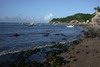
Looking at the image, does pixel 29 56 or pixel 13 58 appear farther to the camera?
pixel 29 56

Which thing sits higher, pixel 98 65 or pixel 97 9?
pixel 97 9

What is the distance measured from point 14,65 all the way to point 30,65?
52.2 inches

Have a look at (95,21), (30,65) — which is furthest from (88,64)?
(95,21)

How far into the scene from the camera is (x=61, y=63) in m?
13.5

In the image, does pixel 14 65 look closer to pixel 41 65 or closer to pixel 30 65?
pixel 30 65

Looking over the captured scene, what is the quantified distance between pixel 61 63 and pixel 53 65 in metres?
0.80

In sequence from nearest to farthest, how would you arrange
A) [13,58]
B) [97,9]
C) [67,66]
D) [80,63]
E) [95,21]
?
1. [67,66]
2. [80,63]
3. [13,58]
4. [95,21]
5. [97,9]

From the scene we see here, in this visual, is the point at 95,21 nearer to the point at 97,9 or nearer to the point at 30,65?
the point at 97,9

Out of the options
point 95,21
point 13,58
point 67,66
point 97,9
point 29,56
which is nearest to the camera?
point 67,66

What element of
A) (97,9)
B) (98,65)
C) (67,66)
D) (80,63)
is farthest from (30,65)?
(97,9)

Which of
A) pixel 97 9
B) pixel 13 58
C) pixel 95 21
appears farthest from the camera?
pixel 97 9

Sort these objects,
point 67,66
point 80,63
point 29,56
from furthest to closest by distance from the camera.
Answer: point 29,56, point 80,63, point 67,66

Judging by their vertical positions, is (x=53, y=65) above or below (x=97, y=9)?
below

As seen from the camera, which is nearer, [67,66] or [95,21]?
[67,66]
